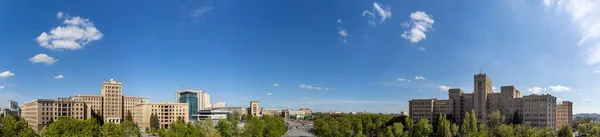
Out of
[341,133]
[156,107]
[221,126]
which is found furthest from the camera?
[156,107]

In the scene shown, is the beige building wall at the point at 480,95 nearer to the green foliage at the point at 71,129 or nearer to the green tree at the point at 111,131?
the green tree at the point at 111,131

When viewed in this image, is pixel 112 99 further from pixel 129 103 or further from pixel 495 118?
pixel 495 118

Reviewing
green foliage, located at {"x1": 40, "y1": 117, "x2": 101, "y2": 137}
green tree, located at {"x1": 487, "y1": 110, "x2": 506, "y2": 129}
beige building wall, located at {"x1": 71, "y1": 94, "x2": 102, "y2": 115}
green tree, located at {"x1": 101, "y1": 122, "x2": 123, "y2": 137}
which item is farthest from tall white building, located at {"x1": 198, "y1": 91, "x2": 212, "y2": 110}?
green tree, located at {"x1": 101, "y1": 122, "x2": 123, "y2": 137}

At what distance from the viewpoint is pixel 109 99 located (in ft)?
222

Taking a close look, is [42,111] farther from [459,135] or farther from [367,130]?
[459,135]

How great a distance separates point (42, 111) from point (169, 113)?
18402 millimetres

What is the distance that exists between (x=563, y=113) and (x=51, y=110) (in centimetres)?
6964

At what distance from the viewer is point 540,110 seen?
172ft

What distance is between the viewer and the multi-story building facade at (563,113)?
5462cm

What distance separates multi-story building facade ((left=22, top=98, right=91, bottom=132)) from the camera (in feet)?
182

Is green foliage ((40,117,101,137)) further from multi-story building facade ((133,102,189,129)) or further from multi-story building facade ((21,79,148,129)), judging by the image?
multi-story building facade ((133,102,189,129))

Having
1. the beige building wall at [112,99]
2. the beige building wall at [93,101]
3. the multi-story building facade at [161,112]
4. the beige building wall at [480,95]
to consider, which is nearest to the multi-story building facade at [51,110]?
the beige building wall at [93,101]

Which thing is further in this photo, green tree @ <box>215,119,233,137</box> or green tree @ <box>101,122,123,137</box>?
green tree @ <box>215,119,233,137</box>

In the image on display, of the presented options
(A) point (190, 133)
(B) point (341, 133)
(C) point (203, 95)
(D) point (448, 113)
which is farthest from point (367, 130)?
(C) point (203, 95)
